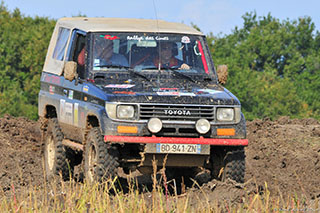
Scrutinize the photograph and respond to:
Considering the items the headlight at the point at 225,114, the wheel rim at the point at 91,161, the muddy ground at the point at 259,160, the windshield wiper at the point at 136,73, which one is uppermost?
the windshield wiper at the point at 136,73

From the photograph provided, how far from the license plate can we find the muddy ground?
1.46 feet

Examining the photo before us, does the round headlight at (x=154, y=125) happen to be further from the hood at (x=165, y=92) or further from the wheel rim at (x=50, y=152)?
the wheel rim at (x=50, y=152)

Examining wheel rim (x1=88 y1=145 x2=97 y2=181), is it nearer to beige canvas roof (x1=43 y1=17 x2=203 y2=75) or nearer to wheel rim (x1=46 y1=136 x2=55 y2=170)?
beige canvas roof (x1=43 y1=17 x2=203 y2=75)

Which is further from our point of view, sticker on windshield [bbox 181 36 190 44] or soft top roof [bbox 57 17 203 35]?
sticker on windshield [bbox 181 36 190 44]

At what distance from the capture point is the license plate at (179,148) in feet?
28.8


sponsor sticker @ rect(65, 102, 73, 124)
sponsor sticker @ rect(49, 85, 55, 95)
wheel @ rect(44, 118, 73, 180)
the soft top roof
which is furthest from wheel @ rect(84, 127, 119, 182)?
sponsor sticker @ rect(49, 85, 55, 95)

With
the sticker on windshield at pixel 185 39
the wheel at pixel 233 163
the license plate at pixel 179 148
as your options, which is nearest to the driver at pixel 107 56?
the sticker on windshield at pixel 185 39

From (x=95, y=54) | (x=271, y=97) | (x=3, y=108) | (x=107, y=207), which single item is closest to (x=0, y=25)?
(x=3, y=108)

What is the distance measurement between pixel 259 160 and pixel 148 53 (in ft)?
11.8

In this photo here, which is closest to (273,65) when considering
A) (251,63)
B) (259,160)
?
(251,63)

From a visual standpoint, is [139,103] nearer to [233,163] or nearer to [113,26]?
[233,163]

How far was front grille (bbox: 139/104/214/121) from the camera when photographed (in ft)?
29.1

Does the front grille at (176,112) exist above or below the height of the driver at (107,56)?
below

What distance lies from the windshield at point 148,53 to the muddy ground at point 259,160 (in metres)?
1.74
